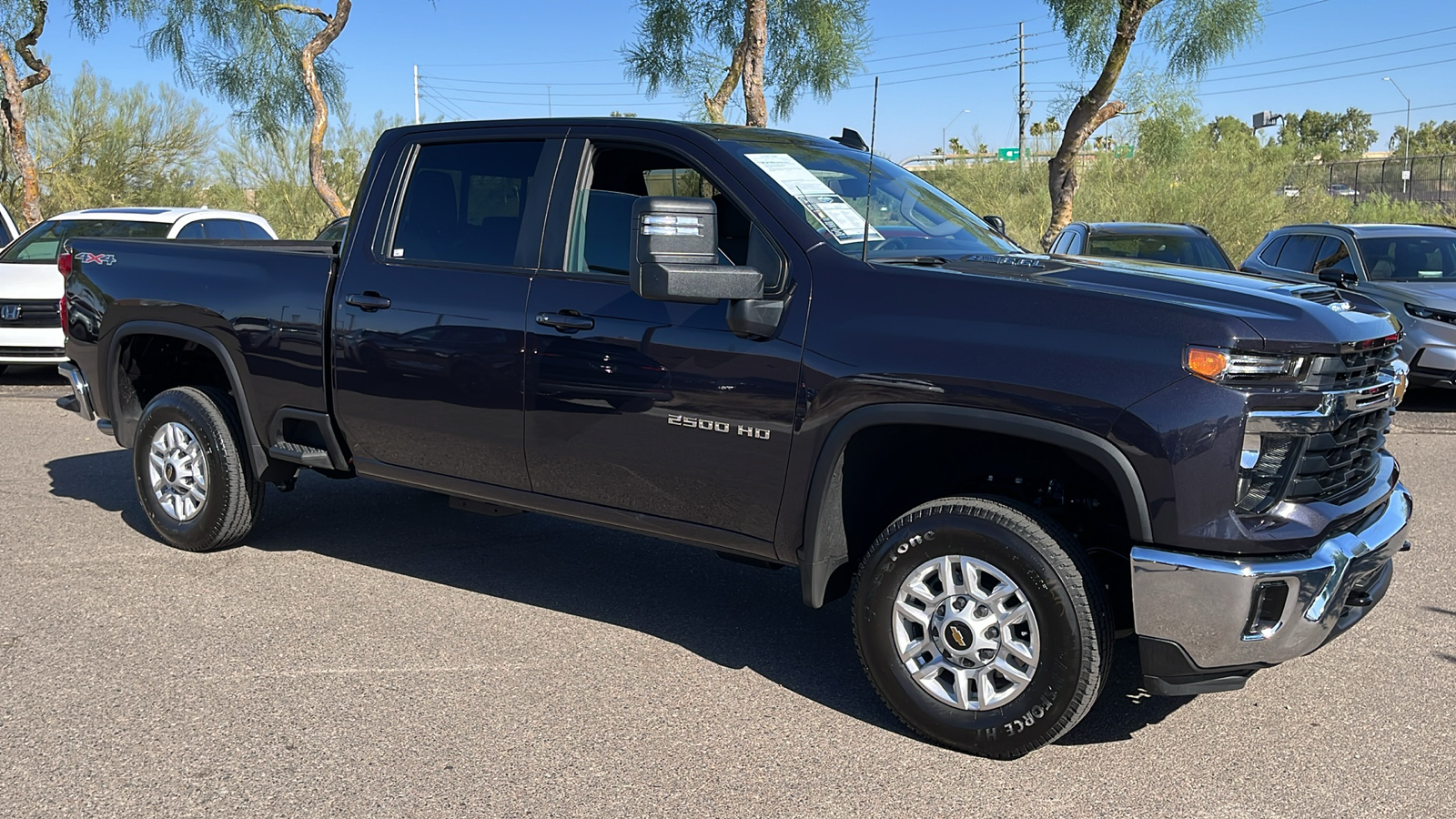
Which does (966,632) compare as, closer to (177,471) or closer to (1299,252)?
(177,471)

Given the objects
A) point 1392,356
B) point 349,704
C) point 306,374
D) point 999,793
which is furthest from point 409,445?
point 1392,356

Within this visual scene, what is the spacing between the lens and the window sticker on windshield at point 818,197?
14.5 feet

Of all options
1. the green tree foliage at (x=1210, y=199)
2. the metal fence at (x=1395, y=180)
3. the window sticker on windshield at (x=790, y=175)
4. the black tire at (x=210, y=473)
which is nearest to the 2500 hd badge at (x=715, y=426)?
the window sticker on windshield at (x=790, y=175)

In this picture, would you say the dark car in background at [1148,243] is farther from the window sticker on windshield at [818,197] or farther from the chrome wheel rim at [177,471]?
the chrome wheel rim at [177,471]

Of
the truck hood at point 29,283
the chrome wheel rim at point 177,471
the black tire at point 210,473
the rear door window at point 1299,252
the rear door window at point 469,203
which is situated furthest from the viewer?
the rear door window at point 1299,252

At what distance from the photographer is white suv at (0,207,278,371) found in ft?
39.9

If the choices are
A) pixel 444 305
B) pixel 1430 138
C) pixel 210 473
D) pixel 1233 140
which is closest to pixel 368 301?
pixel 444 305

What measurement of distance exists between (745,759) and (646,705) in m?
0.56

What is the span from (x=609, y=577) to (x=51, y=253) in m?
10.1

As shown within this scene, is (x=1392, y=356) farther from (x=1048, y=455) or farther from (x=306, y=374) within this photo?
(x=306, y=374)

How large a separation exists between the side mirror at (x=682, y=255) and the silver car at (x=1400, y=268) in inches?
319

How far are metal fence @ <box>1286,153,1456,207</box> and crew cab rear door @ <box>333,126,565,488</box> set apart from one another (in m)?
33.3

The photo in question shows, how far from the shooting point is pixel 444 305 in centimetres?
508

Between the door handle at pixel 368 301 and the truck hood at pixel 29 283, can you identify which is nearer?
the door handle at pixel 368 301
